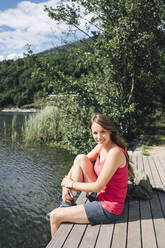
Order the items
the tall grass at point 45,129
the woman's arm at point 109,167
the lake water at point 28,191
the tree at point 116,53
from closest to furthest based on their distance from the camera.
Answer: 1. the woman's arm at point 109,167
2. the lake water at point 28,191
3. the tree at point 116,53
4. the tall grass at point 45,129

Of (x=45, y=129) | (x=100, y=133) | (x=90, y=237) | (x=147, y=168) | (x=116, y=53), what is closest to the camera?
(x=90, y=237)

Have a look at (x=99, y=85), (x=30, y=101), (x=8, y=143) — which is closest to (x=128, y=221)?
(x=99, y=85)

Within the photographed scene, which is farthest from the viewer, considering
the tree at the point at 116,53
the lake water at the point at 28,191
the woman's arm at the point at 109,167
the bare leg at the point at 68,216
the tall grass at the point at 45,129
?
the tall grass at the point at 45,129

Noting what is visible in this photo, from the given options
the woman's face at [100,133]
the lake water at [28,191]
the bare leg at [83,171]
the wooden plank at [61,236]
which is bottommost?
the lake water at [28,191]

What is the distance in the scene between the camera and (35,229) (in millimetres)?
4129

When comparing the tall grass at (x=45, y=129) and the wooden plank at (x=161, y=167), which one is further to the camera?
the tall grass at (x=45, y=129)

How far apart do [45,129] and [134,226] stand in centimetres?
915

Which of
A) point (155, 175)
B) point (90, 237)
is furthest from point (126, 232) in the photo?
point (155, 175)

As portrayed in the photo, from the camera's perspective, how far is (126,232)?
2.21 metres

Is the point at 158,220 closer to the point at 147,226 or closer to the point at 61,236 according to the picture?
the point at 147,226

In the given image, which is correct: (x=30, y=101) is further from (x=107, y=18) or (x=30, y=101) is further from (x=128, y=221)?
(x=128, y=221)

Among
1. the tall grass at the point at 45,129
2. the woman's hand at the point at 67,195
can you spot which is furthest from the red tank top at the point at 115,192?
the tall grass at the point at 45,129

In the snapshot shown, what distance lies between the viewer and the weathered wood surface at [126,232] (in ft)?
6.70

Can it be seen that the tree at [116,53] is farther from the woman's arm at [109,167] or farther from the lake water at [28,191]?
the woman's arm at [109,167]
